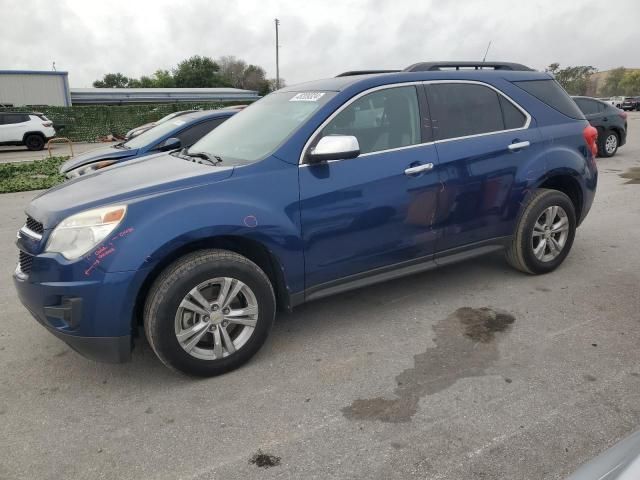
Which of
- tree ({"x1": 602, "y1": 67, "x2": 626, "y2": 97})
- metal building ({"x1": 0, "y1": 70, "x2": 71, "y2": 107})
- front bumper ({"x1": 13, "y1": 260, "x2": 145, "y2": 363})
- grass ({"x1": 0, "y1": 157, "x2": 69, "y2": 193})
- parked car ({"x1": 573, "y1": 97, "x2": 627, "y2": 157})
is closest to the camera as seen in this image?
front bumper ({"x1": 13, "y1": 260, "x2": 145, "y2": 363})

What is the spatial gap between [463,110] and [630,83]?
99.5 metres

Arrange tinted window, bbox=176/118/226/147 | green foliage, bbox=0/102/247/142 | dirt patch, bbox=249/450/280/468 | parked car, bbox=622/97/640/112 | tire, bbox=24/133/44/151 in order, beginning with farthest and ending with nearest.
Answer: parked car, bbox=622/97/640/112
green foliage, bbox=0/102/247/142
tire, bbox=24/133/44/151
tinted window, bbox=176/118/226/147
dirt patch, bbox=249/450/280/468

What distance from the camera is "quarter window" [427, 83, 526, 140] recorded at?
12.8ft

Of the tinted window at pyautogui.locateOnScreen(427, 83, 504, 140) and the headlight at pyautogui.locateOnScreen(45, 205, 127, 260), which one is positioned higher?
the tinted window at pyautogui.locateOnScreen(427, 83, 504, 140)

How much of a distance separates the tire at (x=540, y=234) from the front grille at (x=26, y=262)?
11.8ft

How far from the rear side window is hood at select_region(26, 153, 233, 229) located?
280cm

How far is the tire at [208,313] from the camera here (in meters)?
2.87

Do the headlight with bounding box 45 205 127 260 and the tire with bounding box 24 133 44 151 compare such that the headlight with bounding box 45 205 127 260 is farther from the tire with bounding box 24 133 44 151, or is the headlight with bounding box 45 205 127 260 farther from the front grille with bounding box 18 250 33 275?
the tire with bounding box 24 133 44 151

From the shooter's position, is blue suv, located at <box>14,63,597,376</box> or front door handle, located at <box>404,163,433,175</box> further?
front door handle, located at <box>404,163,433,175</box>

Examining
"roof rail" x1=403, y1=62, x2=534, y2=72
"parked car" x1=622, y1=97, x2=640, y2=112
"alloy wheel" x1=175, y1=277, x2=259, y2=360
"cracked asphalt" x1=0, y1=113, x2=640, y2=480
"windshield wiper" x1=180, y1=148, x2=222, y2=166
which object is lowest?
"cracked asphalt" x1=0, y1=113, x2=640, y2=480

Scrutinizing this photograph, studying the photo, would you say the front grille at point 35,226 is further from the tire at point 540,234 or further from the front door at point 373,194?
the tire at point 540,234

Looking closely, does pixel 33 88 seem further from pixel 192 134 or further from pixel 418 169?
pixel 418 169

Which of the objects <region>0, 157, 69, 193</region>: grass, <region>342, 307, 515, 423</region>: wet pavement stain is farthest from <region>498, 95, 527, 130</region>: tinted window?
<region>0, 157, 69, 193</region>: grass

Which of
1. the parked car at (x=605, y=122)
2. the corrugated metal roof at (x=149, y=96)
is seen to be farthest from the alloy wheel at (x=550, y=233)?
the corrugated metal roof at (x=149, y=96)
